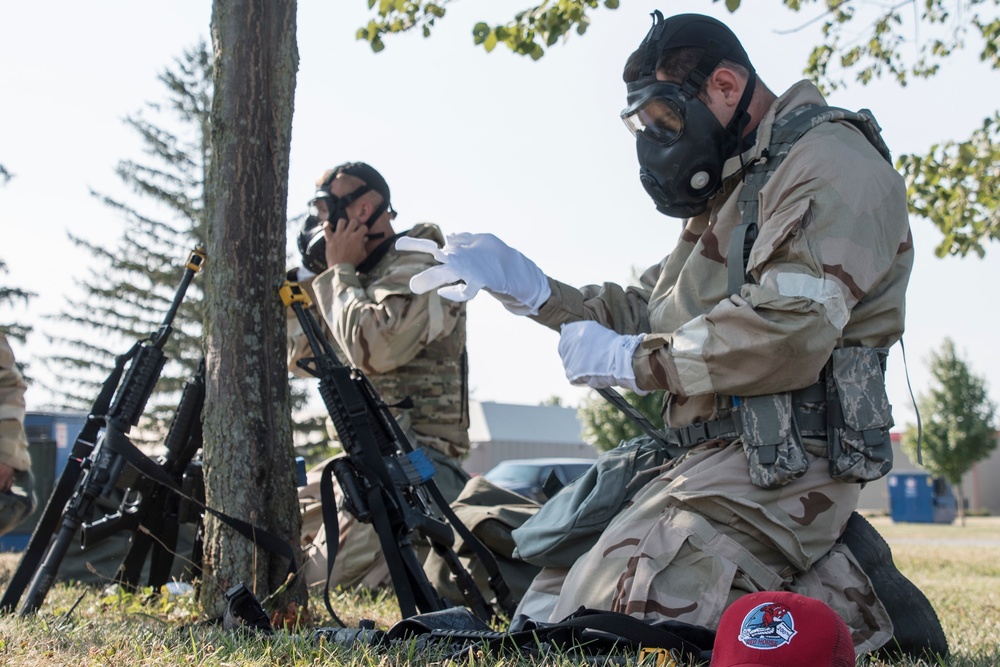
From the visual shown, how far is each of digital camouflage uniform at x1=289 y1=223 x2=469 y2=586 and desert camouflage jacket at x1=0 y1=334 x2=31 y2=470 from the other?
1397mm

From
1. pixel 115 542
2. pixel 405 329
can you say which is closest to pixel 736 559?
pixel 405 329

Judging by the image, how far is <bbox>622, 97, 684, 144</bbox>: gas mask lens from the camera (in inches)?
124

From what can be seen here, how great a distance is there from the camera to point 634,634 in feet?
7.66

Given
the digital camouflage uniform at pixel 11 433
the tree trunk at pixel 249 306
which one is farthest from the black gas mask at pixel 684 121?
the digital camouflage uniform at pixel 11 433

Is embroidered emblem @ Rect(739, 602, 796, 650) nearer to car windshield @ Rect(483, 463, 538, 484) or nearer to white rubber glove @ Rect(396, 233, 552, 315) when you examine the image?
white rubber glove @ Rect(396, 233, 552, 315)

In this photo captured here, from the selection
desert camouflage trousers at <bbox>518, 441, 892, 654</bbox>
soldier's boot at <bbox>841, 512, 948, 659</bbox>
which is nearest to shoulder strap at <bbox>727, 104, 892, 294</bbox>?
desert camouflage trousers at <bbox>518, 441, 892, 654</bbox>

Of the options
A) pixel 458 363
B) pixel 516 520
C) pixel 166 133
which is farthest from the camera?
pixel 166 133

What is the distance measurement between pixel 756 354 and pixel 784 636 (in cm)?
102

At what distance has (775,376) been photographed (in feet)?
9.03

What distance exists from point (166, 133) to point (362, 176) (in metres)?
24.6

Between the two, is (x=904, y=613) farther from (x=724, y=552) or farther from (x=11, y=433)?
(x=11, y=433)

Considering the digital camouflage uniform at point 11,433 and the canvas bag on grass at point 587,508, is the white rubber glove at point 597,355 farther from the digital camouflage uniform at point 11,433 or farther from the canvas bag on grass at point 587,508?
the digital camouflage uniform at point 11,433

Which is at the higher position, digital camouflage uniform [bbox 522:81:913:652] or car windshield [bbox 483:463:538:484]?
digital camouflage uniform [bbox 522:81:913:652]

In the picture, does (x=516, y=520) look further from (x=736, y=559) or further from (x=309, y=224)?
(x=309, y=224)
